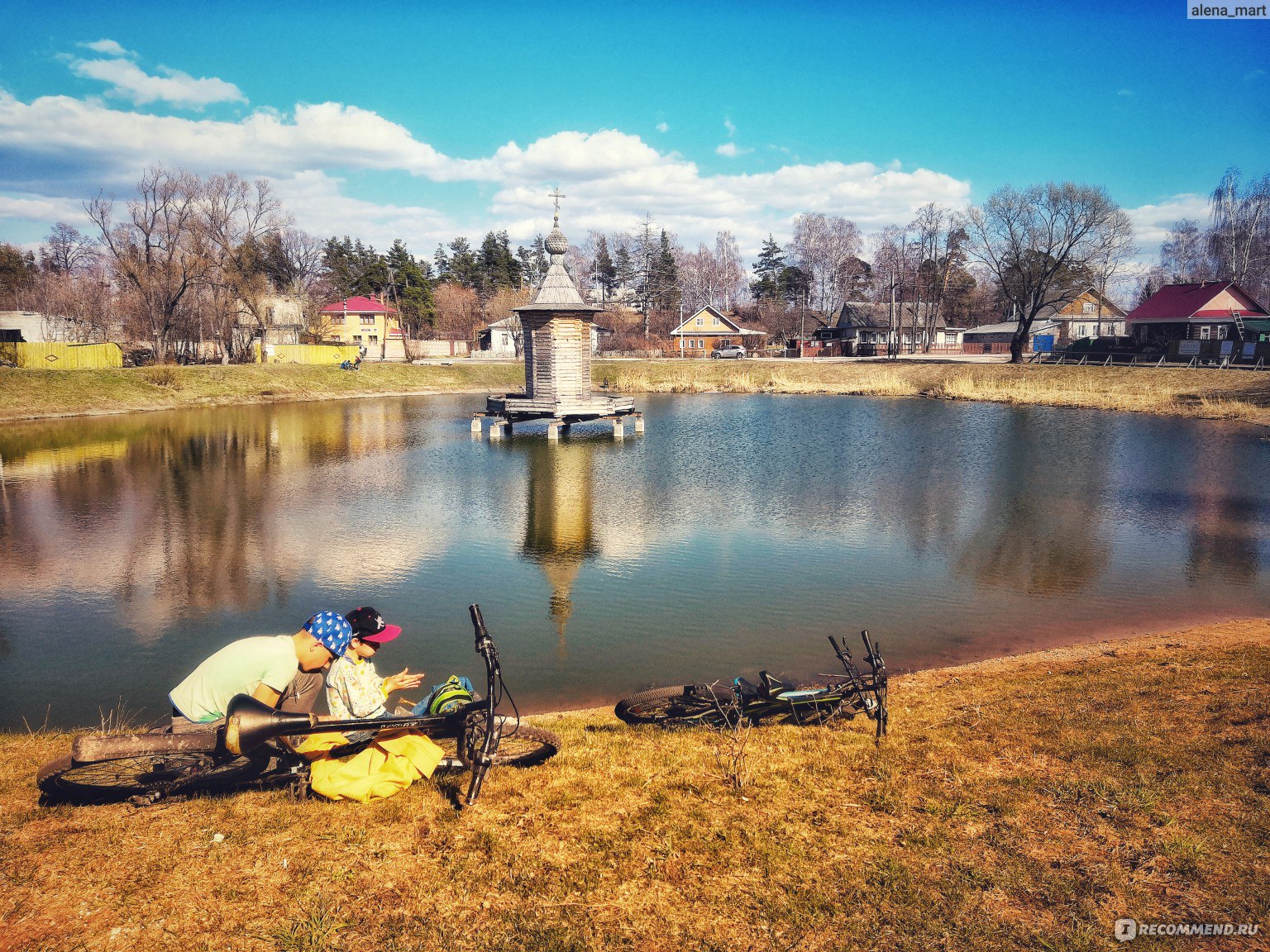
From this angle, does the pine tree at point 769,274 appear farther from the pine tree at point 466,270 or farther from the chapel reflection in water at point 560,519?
the chapel reflection in water at point 560,519

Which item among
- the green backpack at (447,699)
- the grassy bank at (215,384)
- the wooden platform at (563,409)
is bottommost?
the green backpack at (447,699)

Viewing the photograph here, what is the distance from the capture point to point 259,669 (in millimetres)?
6062

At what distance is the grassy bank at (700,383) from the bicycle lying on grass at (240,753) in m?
43.1

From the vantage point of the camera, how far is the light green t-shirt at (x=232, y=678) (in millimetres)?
6039

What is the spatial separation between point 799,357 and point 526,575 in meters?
67.6

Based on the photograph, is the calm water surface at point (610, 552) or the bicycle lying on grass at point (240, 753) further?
the calm water surface at point (610, 552)

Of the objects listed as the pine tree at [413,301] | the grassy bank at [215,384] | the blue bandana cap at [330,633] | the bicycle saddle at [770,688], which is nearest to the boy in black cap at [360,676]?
the blue bandana cap at [330,633]

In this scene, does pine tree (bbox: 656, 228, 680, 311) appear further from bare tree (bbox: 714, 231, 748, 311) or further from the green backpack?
the green backpack

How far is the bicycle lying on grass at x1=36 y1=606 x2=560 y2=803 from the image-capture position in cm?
552

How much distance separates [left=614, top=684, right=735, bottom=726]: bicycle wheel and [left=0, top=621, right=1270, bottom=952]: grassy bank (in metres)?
0.58

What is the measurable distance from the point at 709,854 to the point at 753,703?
254 cm

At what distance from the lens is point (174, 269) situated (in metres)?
57.5

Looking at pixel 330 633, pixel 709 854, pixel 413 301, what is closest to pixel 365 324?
pixel 413 301

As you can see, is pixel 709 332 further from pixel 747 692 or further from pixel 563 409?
pixel 747 692
